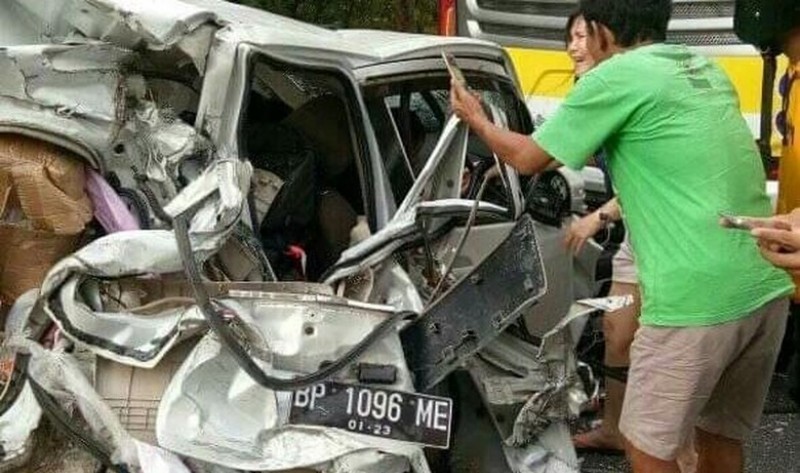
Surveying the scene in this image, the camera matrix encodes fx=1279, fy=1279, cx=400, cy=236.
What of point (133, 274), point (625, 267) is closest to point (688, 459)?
point (625, 267)

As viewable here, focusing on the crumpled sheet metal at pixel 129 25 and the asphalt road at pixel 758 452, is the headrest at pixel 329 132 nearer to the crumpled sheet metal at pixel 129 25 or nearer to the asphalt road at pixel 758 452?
the crumpled sheet metal at pixel 129 25

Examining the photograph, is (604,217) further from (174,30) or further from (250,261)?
(174,30)

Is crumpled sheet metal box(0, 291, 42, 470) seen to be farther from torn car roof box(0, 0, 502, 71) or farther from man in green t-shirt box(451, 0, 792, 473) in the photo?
man in green t-shirt box(451, 0, 792, 473)

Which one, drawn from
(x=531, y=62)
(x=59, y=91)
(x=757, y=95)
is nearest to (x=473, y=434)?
(x=59, y=91)

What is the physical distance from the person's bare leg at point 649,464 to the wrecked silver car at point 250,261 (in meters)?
0.42

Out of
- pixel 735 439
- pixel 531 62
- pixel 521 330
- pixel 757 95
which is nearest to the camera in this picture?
pixel 735 439

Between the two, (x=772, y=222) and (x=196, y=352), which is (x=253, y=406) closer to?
(x=196, y=352)

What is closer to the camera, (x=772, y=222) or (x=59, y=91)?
(x=772, y=222)

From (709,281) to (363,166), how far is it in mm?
1339

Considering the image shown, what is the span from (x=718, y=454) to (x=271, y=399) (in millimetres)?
1441

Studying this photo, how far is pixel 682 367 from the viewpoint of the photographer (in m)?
3.53

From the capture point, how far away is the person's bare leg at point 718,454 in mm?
3969

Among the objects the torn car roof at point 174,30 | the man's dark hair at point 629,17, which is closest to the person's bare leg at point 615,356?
the torn car roof at point 174,30

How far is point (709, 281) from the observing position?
137 inches
